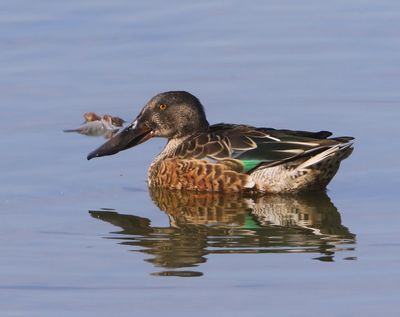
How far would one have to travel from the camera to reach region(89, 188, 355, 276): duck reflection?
401 inches

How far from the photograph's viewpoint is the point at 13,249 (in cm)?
1023

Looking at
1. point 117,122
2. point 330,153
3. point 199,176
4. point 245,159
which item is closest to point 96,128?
point 117,122

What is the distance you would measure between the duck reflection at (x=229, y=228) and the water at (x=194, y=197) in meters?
0.02

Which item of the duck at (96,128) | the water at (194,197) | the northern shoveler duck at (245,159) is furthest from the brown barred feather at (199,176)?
the duck at (96,128)

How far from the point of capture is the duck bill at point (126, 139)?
13094 millimetres

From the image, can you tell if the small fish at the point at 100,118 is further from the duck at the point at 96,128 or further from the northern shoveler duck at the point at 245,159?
the northern shoveler duck at the point at 245,159

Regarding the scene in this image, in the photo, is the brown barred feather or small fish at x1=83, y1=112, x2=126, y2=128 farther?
small fish at x1=83, y1=112, x2=126, y2=128

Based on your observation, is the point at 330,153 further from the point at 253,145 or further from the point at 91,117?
the point at 91,117

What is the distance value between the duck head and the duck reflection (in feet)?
2.68

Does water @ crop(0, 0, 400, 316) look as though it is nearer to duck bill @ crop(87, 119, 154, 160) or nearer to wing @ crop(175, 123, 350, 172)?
duck bill @ crop(87, 119, 154, 160)

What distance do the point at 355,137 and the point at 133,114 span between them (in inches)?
90.6

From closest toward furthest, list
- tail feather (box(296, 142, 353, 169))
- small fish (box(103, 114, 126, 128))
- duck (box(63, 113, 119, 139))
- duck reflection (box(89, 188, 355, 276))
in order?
duck reflection (box(89, 188, 355, 276)) < tail feather (box(296, 142, 353, 169)) < duck (box(63, 113, 119, 139)) < small fish (box(103, 114, 126, 128))

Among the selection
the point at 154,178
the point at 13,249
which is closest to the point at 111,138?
the point at 154,178

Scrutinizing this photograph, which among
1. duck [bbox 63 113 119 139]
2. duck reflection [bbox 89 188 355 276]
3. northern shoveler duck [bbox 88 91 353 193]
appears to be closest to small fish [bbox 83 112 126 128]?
duck [bbox 63 113 119 139]
